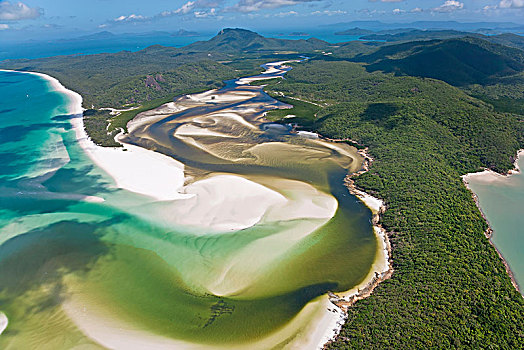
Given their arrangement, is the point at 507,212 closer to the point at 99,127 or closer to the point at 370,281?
the point at 370,281

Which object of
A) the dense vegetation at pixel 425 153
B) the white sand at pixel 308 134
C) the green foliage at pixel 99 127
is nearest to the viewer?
the dense vegetation at pixel 425 153

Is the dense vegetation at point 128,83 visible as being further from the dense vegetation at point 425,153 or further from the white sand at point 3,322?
the white sand at point 3,322

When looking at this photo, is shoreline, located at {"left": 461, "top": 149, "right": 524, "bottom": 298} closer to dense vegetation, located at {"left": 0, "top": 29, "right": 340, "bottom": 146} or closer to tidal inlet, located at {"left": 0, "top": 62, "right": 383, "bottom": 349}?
tidal inlet, located at {"left": 0, "top": 62, "right": 383, "bottom": 349}

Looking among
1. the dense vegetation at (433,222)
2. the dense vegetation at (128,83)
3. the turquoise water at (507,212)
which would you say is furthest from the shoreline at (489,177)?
the dense vegetation at (128,83)

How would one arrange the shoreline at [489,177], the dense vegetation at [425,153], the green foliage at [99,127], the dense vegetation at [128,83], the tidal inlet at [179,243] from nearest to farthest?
the dense vegetation at [425,153] < the tidal inlet at [179,243] < the shoreline at [489,177] < the green foliage at [99,127] < the dense vegetation at [128,83]

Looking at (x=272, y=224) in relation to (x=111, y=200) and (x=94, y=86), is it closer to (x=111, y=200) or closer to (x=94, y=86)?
(x=111, y=200)

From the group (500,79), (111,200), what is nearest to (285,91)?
(500,79)

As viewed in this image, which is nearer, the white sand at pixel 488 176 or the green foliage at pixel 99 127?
the white sand at pixel 488 176
